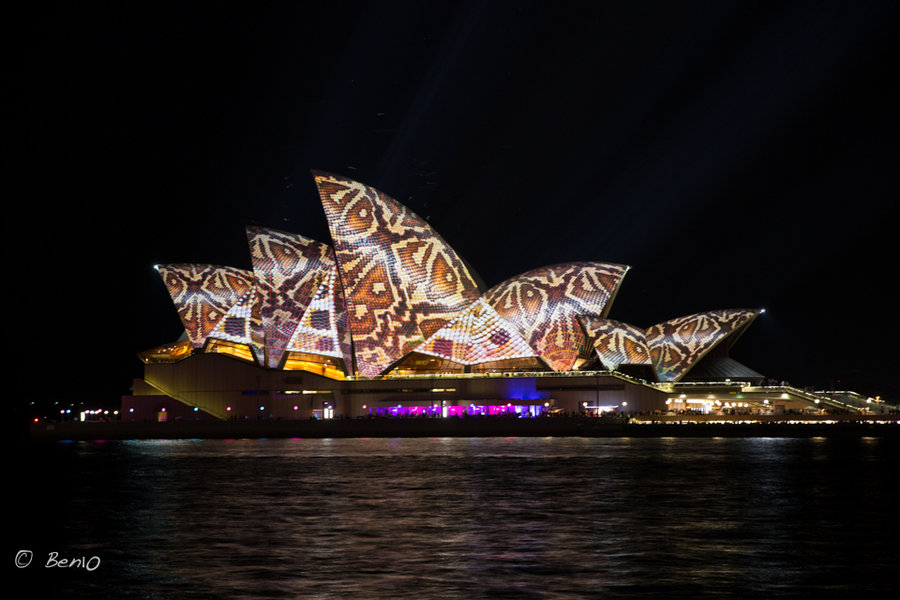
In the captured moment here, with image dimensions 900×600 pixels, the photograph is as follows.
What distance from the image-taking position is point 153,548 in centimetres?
2178

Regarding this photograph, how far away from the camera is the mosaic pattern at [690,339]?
8069cm

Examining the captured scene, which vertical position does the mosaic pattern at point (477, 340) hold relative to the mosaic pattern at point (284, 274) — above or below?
below

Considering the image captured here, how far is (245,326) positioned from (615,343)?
2628cm

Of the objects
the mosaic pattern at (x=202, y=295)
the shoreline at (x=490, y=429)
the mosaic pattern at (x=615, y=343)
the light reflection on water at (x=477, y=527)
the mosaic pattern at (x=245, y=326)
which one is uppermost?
the mosaic pattern at (x=202, y=295)

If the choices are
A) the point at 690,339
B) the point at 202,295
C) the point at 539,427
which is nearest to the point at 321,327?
the point at 202,295

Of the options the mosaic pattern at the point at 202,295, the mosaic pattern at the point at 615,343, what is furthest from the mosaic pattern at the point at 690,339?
the mosaic pattern at the point at 202,295

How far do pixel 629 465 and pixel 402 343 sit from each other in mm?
35505

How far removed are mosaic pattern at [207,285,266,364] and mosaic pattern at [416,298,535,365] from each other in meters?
11.6

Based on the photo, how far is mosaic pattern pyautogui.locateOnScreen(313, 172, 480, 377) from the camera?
73.6m

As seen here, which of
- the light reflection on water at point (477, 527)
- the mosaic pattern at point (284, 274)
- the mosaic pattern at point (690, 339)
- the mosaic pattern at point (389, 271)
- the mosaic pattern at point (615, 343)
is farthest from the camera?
the mosaic pattern at point (690, 339)

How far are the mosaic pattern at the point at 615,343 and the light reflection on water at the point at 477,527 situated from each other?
108ft

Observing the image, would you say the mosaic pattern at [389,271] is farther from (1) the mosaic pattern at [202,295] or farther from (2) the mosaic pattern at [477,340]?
(1) the mosaic pattern at [202,295]

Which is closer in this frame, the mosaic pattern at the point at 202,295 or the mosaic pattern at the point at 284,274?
the mosaic pattern at the point at 284,274

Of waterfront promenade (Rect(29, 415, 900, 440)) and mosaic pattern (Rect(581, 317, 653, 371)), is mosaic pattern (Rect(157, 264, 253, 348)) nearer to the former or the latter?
waterfront promenade (Rect(29, 415, 900, 440))
